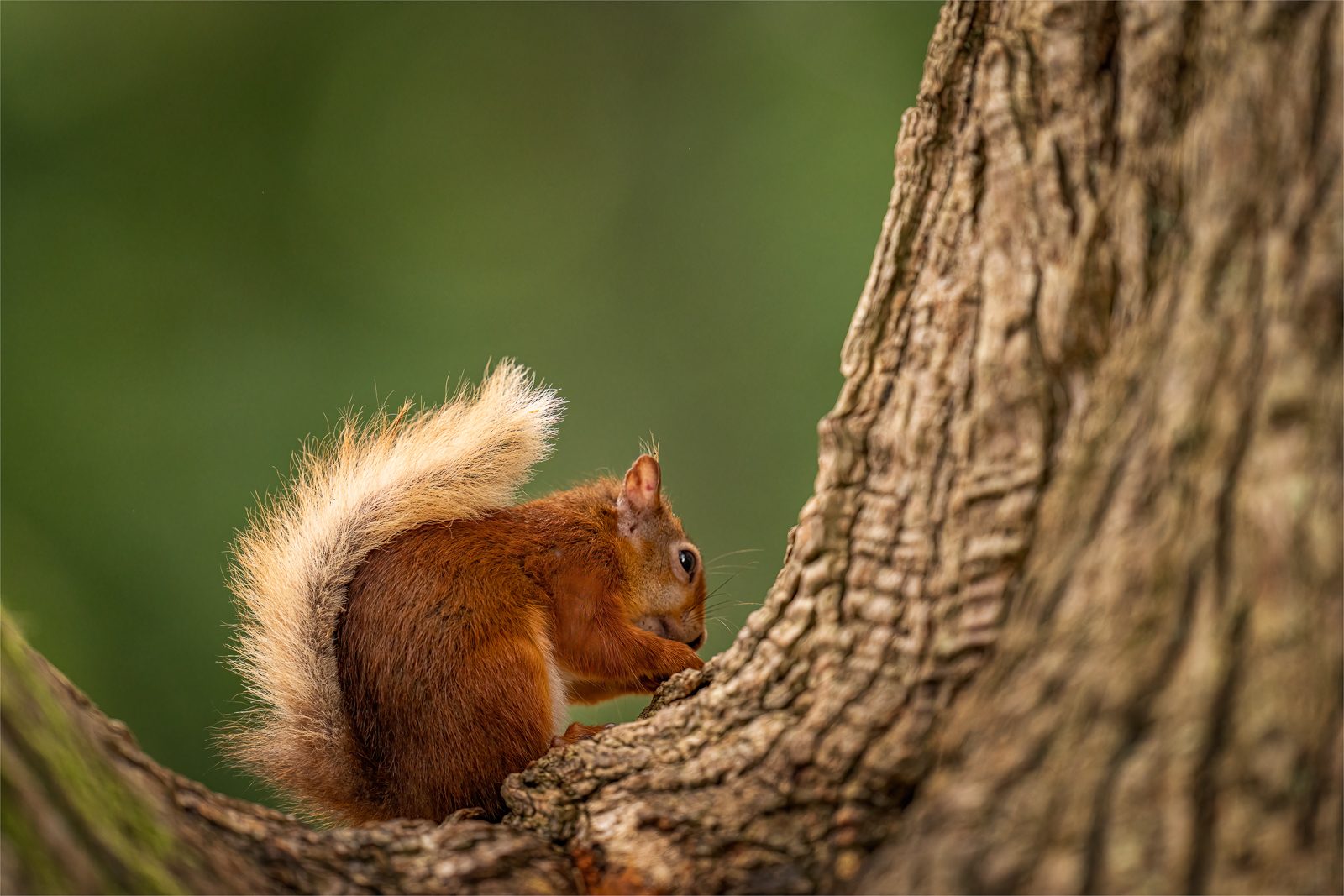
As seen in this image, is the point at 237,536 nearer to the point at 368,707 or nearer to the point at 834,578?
the point at 368,707

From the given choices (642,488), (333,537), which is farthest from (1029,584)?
(642,488)

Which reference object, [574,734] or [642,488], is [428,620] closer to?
[574,734]

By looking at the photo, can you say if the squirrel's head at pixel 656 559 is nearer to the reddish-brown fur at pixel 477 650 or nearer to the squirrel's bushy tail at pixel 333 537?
the reddish-brown fur at pixel 477 650

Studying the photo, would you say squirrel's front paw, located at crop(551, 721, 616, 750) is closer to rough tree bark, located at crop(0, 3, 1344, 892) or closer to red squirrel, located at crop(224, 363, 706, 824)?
red squirrel, located at crop(224, 363, 706, 824)

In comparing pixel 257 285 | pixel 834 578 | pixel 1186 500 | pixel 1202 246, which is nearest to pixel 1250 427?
pixel 1186 500

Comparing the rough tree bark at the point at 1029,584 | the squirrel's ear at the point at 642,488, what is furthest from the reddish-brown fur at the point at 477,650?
the rough tree bark at the point at 1029,584

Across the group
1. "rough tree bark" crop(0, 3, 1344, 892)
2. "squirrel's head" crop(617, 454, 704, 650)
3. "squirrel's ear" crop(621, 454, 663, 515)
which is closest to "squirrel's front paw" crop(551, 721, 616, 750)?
"rough tree bark" crop(0, 3, 1344, 892)

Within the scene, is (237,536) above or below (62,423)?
below

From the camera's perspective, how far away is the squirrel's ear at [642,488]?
264 centimetres

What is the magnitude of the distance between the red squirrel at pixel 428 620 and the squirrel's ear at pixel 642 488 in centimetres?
9

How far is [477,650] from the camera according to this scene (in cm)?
202

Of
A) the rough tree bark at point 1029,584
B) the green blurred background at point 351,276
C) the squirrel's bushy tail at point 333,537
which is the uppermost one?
the green blurred background at point 351,276

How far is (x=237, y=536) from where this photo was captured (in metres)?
2.39

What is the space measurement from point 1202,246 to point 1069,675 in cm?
44
